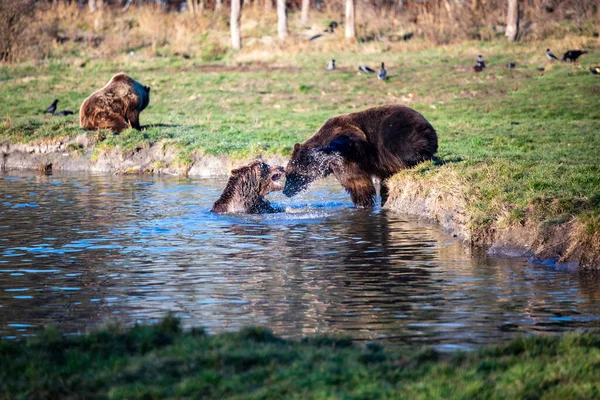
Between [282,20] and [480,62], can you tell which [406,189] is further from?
[282,20]

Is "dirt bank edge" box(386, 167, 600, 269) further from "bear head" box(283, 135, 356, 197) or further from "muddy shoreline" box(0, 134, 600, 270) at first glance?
"bear head" box(283, 135, 356, 197)

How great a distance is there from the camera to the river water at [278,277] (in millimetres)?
6973

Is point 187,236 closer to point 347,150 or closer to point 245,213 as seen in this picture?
point 245,213

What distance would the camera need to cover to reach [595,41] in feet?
102

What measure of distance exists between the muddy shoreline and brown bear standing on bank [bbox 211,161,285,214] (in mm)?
1981

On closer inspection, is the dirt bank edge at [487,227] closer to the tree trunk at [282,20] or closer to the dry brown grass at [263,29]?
the dry brown grass at [263,29]

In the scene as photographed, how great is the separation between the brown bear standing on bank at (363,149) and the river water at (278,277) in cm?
→ 53

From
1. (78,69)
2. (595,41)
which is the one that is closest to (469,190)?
(595,41)

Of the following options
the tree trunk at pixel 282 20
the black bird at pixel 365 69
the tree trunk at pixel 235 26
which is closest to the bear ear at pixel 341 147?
the black bird at pixel 365 69

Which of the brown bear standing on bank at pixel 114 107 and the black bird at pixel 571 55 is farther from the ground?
the black bird at pixel 571 55

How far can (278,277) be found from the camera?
8852mm

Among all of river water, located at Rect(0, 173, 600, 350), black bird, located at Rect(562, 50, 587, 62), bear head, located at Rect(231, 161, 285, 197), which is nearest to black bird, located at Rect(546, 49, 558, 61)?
black bird, located at Rect(562, 50, 587, 62)

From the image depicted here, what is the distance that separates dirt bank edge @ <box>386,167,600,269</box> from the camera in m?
9.04

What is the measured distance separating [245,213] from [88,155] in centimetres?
795
